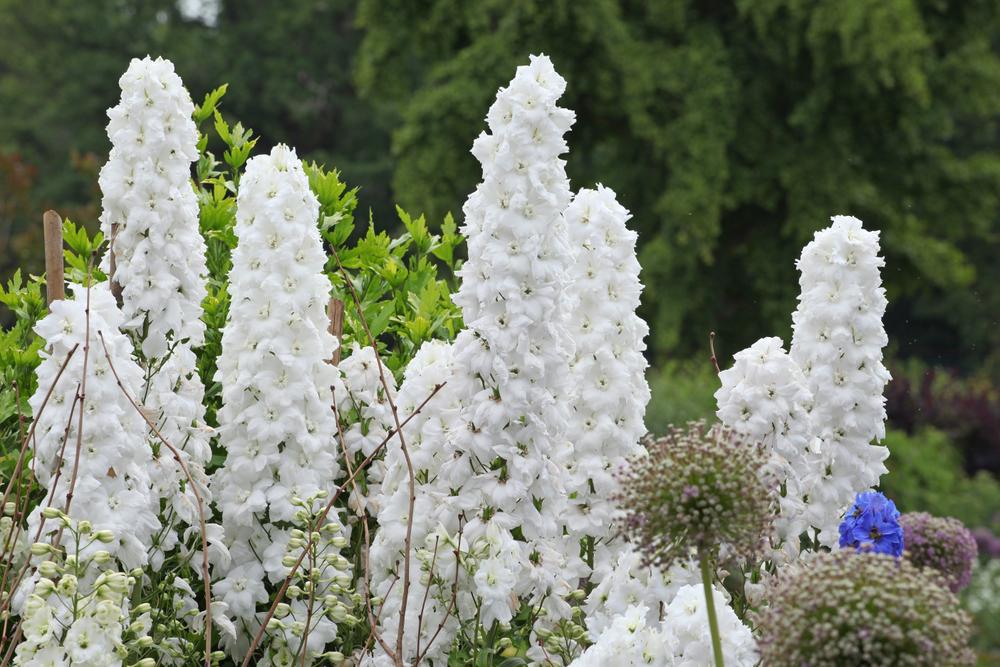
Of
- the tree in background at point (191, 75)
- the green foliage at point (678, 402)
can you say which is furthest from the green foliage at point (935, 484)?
the tree in background at point (191, 75)

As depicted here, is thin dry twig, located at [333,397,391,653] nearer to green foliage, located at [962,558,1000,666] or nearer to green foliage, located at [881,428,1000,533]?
green foliage, located at [962,558,1000,666]

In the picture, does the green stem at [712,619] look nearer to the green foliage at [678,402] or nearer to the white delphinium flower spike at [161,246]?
the white delphinium flower spike at [161,246]

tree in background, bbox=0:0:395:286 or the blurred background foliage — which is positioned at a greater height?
tree in background, bbox=0:0:395:286

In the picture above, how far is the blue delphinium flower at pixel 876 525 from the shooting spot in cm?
329

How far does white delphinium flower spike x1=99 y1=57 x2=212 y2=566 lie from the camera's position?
3.54 meters

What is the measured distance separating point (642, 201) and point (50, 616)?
1715 cm

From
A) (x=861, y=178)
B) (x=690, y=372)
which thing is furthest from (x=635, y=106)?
(x=690, y=372)

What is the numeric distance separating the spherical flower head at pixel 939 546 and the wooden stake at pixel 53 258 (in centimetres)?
223

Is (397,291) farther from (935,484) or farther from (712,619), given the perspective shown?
(935,484)

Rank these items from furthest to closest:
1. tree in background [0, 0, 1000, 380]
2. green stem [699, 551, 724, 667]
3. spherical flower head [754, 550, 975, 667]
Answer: tree in background [0, 0, 1000, 380] → green stem [699, 551, 724, 667] → spherical flower head [754, 550, 975, 667]

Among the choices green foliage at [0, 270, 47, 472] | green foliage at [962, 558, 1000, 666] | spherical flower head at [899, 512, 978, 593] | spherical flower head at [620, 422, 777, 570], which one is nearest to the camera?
spherical flower head at [620, 422, 777, 570]

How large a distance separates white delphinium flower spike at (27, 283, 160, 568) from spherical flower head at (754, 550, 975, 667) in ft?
5.08

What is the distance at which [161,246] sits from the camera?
140 inches

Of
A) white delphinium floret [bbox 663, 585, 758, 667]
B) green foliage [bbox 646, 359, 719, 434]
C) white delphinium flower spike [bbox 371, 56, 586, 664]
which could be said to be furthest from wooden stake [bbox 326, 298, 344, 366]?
green foliage [bbox 646, 359, 719, 434]
